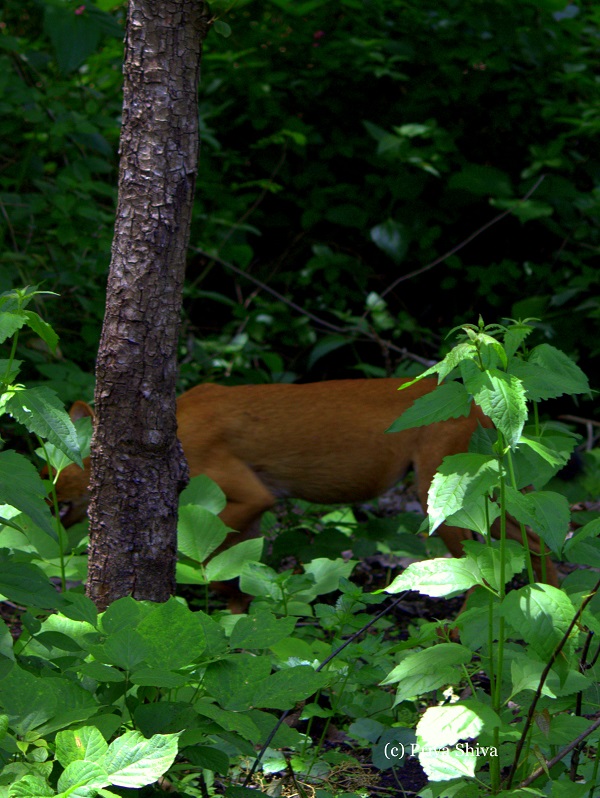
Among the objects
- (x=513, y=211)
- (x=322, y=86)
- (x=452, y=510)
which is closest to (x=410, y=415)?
(x=452, y=510)

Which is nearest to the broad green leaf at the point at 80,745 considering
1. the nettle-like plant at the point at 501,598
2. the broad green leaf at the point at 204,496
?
the nettle-like plant at the point at 501,598

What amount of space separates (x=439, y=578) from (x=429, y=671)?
0.18 meters

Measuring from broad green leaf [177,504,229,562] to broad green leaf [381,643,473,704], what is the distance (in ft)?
3.38

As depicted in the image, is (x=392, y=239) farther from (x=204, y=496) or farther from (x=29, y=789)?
(x=29, y=789)

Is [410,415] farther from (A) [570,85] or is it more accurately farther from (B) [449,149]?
(A) [570,85]

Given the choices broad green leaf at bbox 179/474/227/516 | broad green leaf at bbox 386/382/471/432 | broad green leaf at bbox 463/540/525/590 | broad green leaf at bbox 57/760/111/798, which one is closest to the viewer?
broad green leaf at bbox 57/760/111/798

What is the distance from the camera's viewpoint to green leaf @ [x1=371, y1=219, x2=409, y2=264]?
6762mm

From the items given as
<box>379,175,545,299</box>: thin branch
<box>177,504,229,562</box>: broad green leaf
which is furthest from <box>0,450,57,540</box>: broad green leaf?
<box>379,175,545,299</box>: thin branch

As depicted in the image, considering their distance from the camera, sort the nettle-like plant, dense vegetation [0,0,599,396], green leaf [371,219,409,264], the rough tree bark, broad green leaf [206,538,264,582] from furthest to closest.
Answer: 1. green leaf [371,219,409,264]
2. dense vegetation [0,0,599,396]
3. broad green leaf [206,538,264,582]
4. the rough tree bark
5. the nettle-like plant

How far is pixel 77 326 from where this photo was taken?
5.75 metres

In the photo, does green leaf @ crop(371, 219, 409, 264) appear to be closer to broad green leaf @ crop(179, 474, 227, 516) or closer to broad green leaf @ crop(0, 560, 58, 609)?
broad green leaf @ crop(179, 474, 227, 516)

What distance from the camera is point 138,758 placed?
64.9 inches

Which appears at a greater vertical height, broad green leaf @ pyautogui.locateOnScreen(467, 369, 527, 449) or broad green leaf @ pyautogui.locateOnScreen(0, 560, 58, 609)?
broad green leaf @ pyautogui.locateOnScreen(467, 369, 527, 449)

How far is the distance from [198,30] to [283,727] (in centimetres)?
173
